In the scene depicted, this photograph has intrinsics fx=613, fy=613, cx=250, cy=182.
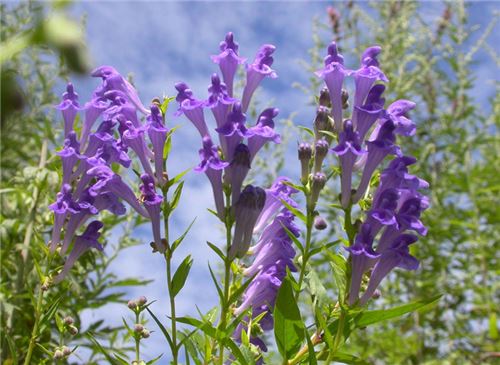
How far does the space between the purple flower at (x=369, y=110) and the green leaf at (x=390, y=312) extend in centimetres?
39

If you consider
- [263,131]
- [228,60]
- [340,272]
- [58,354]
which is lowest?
[58,354]

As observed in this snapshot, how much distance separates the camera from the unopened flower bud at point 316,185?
1.41 m

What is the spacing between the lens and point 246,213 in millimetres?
1383

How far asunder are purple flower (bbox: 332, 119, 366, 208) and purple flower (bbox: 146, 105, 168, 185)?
0.42 metres

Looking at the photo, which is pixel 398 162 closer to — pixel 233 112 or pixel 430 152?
pixel 233 112

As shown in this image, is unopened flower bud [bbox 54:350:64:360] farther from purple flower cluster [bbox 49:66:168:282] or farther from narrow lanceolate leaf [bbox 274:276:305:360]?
narrow lanceolate leaf [bbox 274:276:305:360]

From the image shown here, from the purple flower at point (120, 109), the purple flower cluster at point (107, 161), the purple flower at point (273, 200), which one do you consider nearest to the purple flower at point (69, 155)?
the purple flower cluster at point (107, 161)

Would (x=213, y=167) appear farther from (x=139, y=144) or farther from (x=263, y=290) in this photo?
(x=263, y=290)

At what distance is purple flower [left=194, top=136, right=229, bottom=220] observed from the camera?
1.36 meters

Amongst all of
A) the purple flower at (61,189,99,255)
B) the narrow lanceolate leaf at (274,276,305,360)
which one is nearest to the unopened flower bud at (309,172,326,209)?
the narrow lanceolate leaf at (274,276,305,360)

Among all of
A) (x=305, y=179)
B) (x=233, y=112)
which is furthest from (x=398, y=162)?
(x=233, y=112)

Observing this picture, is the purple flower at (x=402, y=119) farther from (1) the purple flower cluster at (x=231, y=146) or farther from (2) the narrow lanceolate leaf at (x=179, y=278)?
(2) the narrow lanceolate leaf at (x=179, y=278)

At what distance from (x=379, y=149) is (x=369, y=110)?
9cm

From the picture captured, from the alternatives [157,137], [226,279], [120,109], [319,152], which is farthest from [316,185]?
[120,109]
